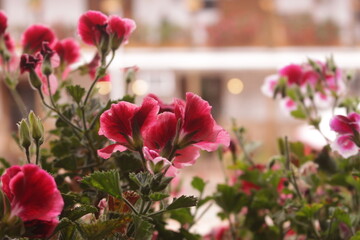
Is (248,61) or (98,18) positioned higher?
(98,18)

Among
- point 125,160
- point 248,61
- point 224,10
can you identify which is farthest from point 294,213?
point 224,10

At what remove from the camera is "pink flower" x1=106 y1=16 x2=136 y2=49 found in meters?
0.50

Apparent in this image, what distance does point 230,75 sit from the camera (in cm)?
858

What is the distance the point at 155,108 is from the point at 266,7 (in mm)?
7487

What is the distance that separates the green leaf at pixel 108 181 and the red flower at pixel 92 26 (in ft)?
0.54

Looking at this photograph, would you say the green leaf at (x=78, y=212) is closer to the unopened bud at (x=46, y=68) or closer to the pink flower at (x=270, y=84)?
the unopened bud at (x=46, y=68)

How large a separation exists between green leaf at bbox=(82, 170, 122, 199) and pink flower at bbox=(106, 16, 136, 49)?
0.16 meters

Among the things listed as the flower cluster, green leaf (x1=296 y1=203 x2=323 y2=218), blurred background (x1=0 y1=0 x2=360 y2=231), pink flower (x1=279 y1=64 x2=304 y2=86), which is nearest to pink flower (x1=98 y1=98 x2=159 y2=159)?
the flower cluster

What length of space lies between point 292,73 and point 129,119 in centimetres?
36

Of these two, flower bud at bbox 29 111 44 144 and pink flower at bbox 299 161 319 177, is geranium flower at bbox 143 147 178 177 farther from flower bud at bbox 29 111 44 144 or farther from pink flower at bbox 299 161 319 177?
pink flower at bbox 299 161 319 177

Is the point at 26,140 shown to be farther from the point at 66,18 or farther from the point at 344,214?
the point at 66,18

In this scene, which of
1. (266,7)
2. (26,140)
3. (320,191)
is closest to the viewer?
(26,140)

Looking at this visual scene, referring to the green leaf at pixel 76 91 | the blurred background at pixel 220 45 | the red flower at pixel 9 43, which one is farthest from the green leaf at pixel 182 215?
the blurred background at pixel 220 45

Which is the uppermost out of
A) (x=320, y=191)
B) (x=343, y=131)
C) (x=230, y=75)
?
(x=343, y=131)
